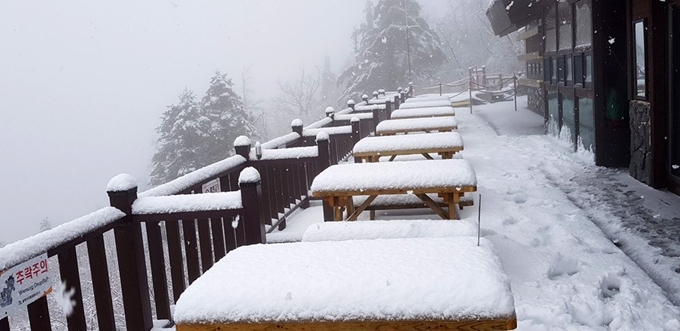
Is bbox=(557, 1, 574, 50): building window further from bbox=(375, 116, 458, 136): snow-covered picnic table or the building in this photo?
bbox=(375, 116, 458, 136): snow-covered picnic table

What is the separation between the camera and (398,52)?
4447 centimetres

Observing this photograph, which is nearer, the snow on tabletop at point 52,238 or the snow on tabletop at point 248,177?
the snow on tabletop at point 52,238

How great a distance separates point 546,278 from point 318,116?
70.0 metres

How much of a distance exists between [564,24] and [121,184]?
10.5 metres

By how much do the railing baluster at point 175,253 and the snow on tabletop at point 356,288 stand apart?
1.47 metres

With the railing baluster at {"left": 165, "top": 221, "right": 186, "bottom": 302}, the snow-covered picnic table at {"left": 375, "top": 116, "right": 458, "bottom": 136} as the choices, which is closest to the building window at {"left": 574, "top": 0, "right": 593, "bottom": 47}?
the snow-covered picnic table at {"left": 375, "top": 116, "right": 458, "bottom": 136}

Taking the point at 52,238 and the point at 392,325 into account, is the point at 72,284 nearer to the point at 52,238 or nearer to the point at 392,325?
the point at 52,238

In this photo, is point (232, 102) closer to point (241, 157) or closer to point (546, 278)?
point (241, 157)

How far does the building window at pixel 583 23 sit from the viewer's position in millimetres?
9477

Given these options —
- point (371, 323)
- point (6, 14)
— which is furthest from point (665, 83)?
point (6, 14)

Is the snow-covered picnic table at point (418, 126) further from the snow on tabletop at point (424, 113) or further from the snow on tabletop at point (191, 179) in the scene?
the snow on tabletop at point (191, 179)

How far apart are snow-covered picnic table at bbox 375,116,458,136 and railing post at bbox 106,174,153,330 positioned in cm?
724

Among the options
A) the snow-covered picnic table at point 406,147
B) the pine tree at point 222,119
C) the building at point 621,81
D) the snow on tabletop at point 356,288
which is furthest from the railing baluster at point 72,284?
the pine tree at point 222,119

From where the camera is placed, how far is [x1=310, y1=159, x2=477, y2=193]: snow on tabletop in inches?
213
